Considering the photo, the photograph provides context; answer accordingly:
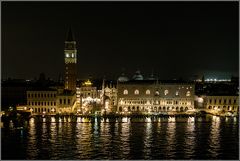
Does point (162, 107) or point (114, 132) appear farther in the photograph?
point (162, 107)

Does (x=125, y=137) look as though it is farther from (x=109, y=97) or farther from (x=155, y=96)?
(x=109, y=97)

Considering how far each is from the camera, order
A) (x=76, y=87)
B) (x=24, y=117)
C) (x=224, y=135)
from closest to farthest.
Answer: (x=224, y=135)
(x=24, y=117)
(x=76, y=87)

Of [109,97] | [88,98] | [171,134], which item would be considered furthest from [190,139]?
[88,98]

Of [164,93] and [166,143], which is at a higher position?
[164,93]

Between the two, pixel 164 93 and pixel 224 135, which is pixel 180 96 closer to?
pixel 164 93

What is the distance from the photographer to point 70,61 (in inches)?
1473

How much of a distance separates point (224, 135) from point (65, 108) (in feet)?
48.4

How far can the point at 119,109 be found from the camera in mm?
35938

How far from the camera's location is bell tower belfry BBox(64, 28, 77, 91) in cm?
3728

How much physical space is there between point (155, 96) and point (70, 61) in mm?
6948

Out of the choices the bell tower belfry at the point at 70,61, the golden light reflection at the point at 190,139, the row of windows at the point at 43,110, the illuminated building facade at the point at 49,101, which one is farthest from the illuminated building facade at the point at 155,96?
the golden light reflection at the point at 190,139

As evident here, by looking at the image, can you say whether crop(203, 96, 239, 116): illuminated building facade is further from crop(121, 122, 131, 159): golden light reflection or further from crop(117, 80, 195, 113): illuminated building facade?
crop(121, 122, 131, 159): golden light reflection

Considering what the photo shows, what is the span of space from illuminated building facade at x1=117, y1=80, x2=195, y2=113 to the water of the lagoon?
899cm

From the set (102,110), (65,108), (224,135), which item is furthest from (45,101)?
(224,135)
